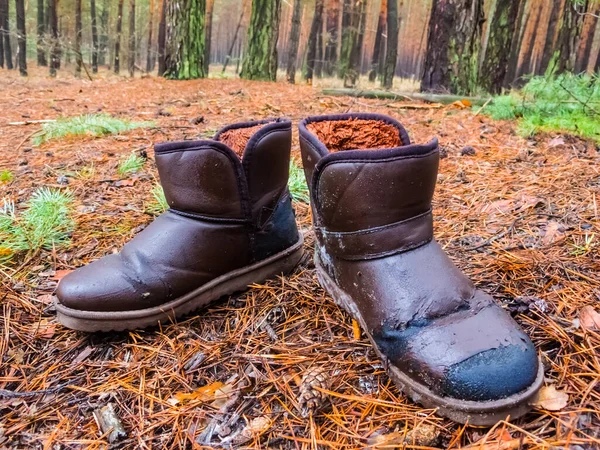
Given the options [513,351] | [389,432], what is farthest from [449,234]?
[389,432]

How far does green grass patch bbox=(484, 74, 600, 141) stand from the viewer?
10.4 feet

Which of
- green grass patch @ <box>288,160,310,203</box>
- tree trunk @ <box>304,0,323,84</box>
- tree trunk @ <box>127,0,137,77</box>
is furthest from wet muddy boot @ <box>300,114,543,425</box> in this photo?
tree trunk @ <box>127,0,137,77</box>

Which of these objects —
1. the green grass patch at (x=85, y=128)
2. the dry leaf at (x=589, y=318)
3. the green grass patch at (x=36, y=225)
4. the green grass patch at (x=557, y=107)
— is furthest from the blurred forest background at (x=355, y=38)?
the green grass patch at (x=36, y=225)

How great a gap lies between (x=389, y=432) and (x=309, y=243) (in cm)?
106

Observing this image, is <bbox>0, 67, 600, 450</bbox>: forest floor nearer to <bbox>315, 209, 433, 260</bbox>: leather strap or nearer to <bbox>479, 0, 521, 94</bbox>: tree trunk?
<bbox>315, 209, 433, 260</bbox>: leather strap

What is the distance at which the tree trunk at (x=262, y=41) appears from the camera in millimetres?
8406

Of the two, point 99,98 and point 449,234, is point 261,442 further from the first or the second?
point 99,98

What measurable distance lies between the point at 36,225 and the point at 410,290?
178cm

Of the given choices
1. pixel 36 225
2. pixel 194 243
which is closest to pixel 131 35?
pixel 36 225

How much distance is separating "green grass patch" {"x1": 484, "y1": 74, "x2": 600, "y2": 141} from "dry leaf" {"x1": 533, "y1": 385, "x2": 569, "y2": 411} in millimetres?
2540

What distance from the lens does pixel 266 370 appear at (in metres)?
1.20

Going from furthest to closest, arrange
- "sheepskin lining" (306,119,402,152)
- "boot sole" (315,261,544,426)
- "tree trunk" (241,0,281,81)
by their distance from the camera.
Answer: "tree trunk" (241,0,281,81)
"sheepskin lining" (306,119,402,152)
"boot sole" (315,261,544,426)

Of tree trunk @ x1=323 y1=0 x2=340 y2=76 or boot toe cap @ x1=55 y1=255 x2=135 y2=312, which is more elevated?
tree trunk @ x1=323 y1=0 x2=340 y2=76

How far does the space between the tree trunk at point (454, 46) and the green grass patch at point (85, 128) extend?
344 cm
